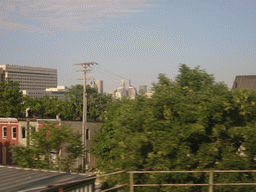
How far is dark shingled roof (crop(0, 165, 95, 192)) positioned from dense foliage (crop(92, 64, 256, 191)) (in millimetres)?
3009

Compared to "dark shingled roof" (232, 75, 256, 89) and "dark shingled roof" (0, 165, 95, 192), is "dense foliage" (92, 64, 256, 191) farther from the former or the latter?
"dark shingled roof" (232, 75, 256, 89)

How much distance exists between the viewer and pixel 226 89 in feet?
45.4

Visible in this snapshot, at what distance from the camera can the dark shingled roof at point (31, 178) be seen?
355 inches

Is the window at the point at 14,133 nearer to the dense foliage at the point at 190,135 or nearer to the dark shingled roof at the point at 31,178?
the dense foliage at the point at 190,135

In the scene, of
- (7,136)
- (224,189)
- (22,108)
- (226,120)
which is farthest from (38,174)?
(22,108)

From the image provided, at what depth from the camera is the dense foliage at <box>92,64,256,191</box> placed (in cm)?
1210

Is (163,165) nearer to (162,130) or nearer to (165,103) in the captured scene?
(162,130)

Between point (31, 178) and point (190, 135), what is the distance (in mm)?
6520

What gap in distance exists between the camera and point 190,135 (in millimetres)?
12820

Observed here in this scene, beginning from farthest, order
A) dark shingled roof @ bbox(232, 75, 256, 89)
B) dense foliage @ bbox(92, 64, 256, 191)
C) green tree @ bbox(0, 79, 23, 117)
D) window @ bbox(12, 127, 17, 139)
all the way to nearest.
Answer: green tree @ bbox(0, 79, 23, 117)
window @ bbox(12, 127, 17, 139)
dark shingled roof @ bbox(232, 75, 256, 89)
dense foliage @ bbox(92, 64, 256, 191)

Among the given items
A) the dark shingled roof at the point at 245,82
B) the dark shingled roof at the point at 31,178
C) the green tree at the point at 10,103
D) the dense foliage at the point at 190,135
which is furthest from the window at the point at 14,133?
the dark shingled roof at the point at 31,178

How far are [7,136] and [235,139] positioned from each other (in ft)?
110

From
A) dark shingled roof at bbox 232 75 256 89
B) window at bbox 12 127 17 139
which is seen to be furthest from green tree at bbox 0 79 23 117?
dark shingled roof at bbox 232 75 256 89

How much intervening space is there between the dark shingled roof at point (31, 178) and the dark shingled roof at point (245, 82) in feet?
83.1
